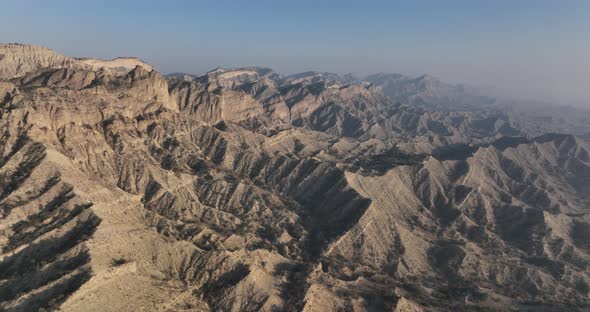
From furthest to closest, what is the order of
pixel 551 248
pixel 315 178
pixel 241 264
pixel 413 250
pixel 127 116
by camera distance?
pixel 315 178 < pixel 127 116 < pixel 551 248 < pixel 413 250 < pixel 241 264

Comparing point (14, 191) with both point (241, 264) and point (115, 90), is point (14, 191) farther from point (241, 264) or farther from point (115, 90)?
→ point (115, 90)

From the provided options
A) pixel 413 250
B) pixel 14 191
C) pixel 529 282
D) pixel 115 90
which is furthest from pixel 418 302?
pixel 115 90

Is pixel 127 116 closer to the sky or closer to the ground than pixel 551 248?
closer to the sky

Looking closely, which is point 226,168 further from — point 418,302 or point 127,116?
point 418,302

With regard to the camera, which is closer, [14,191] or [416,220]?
[14,191]

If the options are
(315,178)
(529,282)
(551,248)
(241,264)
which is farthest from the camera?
(315,178)

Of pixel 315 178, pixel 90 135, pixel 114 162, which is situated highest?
pixel 90 135
